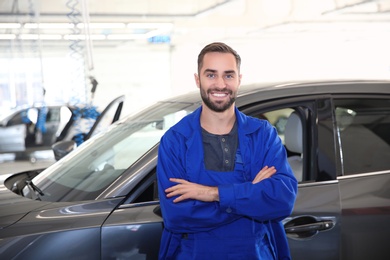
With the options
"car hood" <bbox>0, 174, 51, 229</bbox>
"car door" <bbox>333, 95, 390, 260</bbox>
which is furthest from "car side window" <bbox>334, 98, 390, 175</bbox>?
"car hood" <bbox>0, 174, 51, 229</bbox>

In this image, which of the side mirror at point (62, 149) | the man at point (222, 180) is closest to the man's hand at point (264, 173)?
the man at point (222, 180)

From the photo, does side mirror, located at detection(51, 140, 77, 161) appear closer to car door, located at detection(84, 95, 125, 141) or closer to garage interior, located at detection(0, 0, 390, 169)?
car door, located at detection(84, 95, 125, 141)

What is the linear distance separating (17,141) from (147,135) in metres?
8.57

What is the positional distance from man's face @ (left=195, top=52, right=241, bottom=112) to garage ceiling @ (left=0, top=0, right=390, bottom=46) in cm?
690

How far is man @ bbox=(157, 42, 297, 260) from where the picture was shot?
1938 mm

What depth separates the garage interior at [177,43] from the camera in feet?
38.4

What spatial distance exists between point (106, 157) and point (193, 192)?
93 cm

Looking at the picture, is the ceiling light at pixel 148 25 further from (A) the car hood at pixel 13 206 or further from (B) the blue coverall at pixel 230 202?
(B) the blue coverall at pixel 230 202

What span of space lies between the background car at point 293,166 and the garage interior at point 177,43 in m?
7.82

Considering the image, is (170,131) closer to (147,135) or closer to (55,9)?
(147,135)

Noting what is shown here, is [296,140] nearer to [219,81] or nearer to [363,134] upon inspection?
[363,134]

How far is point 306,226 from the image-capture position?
2383 millimetres

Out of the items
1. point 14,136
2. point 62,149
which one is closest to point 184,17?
point 14,136

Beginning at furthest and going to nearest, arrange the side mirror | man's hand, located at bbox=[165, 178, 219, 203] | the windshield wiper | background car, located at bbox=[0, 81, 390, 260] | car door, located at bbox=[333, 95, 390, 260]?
1. the side mirror
2. the windshield wiper
3. car door, located at bbox=[333, 95, 390, 260]
4. background car, located at bbox=[0, 81, 390, 260]
5. man's hand, located at bbox=[165, 178, 219, 203]
